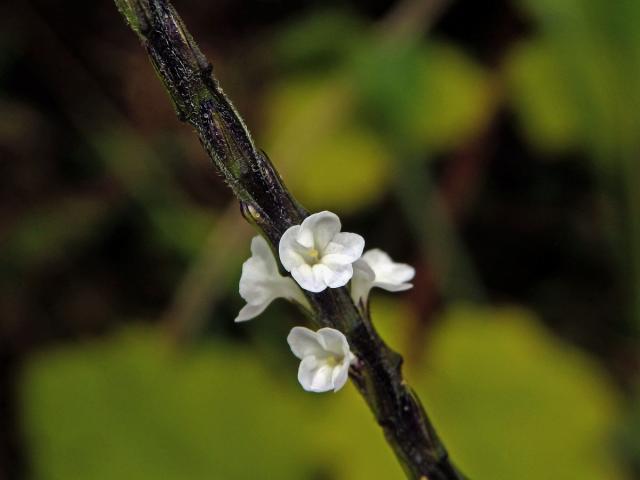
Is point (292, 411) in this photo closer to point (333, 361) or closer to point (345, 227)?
point (345, 227)

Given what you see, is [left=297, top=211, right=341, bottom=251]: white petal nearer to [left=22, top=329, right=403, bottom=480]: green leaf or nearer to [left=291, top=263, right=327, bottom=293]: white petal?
[left=291, top=263, right=327, bottom=293]: white petal

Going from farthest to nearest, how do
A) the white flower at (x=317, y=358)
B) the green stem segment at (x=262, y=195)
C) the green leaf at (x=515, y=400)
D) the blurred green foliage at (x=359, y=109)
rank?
the blurred green foliage at (x=359, y=109)
the green leaf at (x=515, y=400)
the white flower at (x=317, y=358)
the green stem segment at (x=262, y=195)

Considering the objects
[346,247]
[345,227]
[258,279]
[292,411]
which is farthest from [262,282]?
[345,227]

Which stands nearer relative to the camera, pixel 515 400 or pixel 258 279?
pixel 258 279

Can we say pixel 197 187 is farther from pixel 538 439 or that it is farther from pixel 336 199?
pixel 538 439

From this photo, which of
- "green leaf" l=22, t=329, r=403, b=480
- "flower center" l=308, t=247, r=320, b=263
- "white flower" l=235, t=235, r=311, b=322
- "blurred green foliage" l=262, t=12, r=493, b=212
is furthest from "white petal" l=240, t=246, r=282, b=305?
"blurred green foliage" l=262, t=12, r=493, b=212

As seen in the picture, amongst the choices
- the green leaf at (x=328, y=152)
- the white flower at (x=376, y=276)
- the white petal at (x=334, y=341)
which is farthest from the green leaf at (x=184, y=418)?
the white petal at (x=334, y=341)

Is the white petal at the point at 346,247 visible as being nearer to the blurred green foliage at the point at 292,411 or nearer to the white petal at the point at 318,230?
the white petal at the point at 318,230
